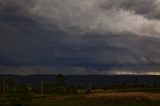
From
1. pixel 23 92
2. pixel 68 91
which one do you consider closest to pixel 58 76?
pixel 68 91

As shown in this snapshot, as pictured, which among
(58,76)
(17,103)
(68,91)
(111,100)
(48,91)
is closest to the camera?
(17,103)

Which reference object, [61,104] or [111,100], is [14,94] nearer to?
[61,104]

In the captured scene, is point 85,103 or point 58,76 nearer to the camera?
point 85,103

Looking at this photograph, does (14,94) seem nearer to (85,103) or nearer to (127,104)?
(85,103)

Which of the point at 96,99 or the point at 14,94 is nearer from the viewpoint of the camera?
the point at 14,94

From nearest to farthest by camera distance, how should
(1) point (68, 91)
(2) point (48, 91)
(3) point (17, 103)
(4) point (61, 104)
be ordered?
(3) point (17, 103) → (4) point (61, 104) → (1) point (68, 91) → (2) point (48, 91)

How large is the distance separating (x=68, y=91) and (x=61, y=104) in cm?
5567

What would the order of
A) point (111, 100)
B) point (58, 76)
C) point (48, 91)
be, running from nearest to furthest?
point (111, 100) < point (48, 91) < point (58, 76)

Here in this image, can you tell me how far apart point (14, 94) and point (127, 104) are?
22.6m

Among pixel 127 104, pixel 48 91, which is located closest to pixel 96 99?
pixel 127 104

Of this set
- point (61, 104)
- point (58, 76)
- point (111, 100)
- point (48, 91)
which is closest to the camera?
point (61, 104)

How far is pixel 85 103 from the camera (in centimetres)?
9119

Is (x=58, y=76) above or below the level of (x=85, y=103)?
above

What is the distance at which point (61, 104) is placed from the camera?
8912cm
